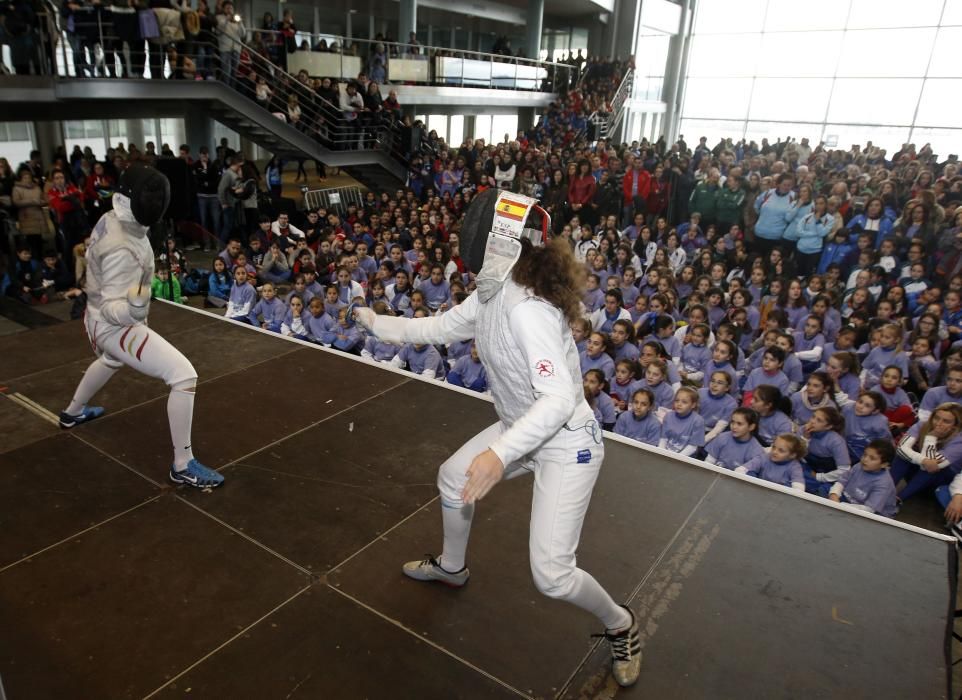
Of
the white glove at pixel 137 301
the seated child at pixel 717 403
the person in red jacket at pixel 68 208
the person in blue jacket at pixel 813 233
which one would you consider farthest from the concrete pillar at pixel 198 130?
the seated child at pixel 717 403

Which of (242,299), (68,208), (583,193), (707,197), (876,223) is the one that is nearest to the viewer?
(242,299)

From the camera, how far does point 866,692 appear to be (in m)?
2.75

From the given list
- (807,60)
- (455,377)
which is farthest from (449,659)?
(807,60)

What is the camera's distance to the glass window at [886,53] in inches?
692

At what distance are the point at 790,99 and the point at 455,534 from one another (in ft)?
70.8

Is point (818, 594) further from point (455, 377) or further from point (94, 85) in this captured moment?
point (94, 85)

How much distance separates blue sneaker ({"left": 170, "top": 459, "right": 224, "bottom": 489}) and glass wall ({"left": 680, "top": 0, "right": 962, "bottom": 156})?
810 inches

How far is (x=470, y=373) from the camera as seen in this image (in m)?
6.68

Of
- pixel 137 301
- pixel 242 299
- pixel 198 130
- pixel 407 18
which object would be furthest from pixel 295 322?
pixel 407 18

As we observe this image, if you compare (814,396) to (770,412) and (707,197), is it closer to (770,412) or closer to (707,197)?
(770,412)

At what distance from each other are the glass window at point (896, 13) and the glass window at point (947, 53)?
0.43 meters

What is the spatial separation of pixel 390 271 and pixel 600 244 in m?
3.04

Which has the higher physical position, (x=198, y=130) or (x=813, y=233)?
(x=198, y=130)

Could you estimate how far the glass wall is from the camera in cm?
1747
